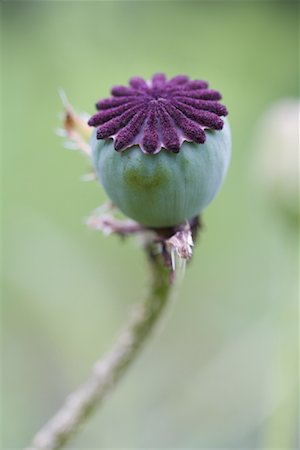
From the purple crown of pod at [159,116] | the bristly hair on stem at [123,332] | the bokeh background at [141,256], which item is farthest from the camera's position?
the bokeh background at [141,256]

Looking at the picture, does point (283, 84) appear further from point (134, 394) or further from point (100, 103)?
point (100, 103)

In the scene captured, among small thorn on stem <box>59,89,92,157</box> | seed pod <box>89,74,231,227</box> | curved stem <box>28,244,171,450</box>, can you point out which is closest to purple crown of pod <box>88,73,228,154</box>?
seed pod <box>89,74,231,227</box>

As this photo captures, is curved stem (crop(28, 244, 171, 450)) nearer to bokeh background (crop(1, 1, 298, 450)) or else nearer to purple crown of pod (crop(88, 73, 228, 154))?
purple crown of pod (crop(88, 73, 228, 154))

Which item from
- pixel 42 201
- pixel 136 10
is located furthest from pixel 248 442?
pixel 136 10

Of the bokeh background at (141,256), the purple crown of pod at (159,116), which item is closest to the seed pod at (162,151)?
the purple crown of pod at (159,116)

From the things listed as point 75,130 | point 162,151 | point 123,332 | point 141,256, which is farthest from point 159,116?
point 141,256

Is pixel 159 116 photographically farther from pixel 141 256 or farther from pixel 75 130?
pixel 141 256

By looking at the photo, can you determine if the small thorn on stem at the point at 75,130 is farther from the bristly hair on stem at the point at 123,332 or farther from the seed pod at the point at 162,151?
the seed pod at the point at 162,151

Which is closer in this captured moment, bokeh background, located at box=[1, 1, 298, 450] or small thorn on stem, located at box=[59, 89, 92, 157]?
small thorn on stem, located at box=[59, 89, 92, 157]
